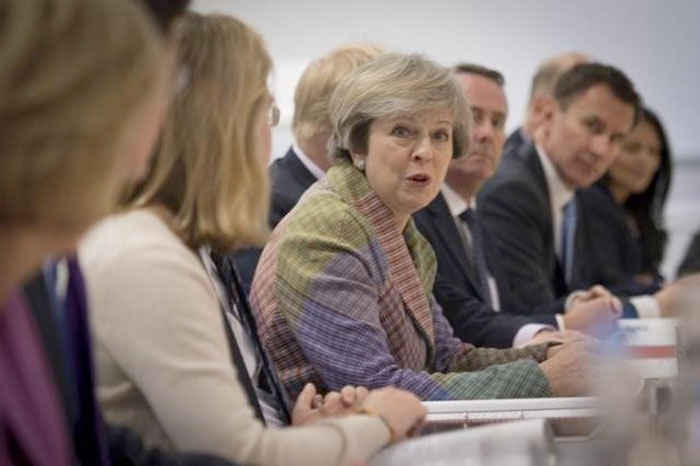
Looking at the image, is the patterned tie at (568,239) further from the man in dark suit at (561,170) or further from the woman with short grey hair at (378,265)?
the woman with short grey hair at (378,265)

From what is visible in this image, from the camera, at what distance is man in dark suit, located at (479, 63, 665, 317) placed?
3967mm

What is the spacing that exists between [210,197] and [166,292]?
184 millimetres

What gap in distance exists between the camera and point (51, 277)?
1.60 meters

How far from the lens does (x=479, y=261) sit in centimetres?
330

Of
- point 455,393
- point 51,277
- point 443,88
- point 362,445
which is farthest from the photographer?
point 443,88

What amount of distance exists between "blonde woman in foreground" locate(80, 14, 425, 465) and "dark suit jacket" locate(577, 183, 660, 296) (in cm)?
256

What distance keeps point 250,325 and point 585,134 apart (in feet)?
8.00

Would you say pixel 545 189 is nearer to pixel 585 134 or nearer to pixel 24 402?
pixel 585 134

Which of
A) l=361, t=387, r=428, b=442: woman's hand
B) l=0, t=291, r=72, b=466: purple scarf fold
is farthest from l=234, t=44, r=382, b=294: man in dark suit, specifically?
l=0, t=291, r=72, b=466: purple scarf fold

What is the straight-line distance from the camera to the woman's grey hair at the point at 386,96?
262 centimetres

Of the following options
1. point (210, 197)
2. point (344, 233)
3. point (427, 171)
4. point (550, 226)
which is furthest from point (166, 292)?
point (550, 226)

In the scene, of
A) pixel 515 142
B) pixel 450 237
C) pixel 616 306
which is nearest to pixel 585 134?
pixel 515 142

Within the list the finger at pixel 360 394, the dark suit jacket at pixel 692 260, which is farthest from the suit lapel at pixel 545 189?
the finger at pixel 360 394

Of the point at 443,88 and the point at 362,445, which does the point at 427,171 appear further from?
the point at 362,445
